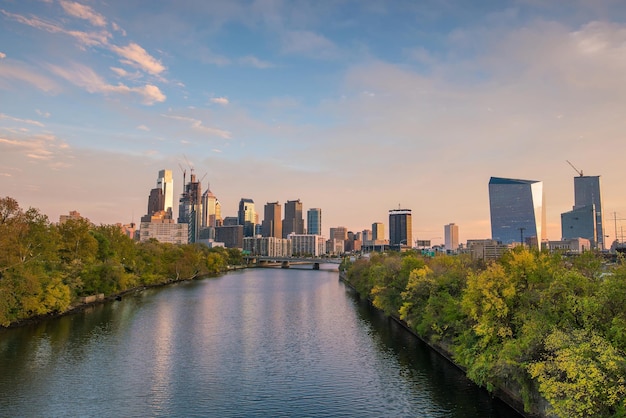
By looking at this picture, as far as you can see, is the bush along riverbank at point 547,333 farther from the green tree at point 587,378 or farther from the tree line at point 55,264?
the tree line at point 55,264

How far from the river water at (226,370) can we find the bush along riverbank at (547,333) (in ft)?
14.8

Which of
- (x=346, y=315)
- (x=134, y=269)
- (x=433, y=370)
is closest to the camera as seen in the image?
(x=433, y=370)

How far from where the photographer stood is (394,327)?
7594 centimetres

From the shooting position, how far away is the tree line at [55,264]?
221ft

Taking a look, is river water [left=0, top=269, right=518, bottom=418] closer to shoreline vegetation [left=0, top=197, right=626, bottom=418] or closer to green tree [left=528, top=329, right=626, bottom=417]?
shoreline vegetation [left=0, top=197, right=626, bottom=418]

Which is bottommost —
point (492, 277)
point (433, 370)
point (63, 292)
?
point (433, 370)

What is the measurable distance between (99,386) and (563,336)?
3915 cm

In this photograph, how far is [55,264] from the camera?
90000mm

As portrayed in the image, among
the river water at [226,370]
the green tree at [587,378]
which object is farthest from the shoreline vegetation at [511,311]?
the river water at [226,370]

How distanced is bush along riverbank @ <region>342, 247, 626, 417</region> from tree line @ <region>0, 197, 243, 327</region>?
59292 millimetres

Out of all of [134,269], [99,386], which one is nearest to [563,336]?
[99,386]

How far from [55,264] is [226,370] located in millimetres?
59234

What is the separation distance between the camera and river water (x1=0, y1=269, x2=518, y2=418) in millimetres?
38191

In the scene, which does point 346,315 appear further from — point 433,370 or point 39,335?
point 39,335
